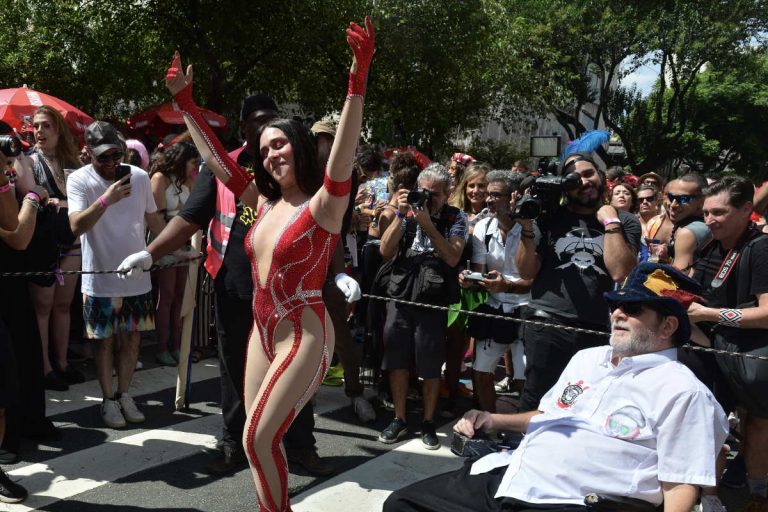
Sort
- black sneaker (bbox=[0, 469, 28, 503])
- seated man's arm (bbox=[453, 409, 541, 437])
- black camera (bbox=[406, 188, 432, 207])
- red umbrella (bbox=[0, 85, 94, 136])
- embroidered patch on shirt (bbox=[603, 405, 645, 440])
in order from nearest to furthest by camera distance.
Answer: embroidered patch on shirt (bbox=[603, 405, 645, 440]) → seated man's arm (bbox=[453, 409, 541, 437]) → black sneaker (bbox=[0, 469, 28, 503]) → black camera (bbox=[406, 188, 432, 207]) → red umbrella (bbox=[0, 85, 94, 136])

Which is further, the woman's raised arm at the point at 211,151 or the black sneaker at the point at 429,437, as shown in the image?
A: the black sneaker at the point at 429,437

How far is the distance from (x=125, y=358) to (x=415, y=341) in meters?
1.92

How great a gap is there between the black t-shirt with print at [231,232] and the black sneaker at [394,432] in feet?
4.82

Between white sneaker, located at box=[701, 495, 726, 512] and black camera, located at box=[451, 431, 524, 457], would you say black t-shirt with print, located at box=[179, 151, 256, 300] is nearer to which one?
black camera, located at box=[451, 431, 524, 457]

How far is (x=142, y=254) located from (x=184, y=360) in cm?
146

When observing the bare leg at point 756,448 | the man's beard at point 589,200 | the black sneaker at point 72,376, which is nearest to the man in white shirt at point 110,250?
the black sneaker at point 72,376

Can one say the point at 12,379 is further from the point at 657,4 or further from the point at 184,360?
the point at 657,4

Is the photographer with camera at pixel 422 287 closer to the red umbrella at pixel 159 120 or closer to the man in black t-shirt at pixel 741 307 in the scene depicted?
the man in black t-shirt at pixel 741 307

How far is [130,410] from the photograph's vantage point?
4980 millimetres

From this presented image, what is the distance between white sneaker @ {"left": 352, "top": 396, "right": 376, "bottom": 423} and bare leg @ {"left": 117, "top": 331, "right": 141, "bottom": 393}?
1.55m

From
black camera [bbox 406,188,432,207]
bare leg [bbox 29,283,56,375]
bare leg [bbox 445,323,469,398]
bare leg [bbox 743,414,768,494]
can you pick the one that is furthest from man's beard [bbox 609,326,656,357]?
bare leg [bbox 29,283,56,375]

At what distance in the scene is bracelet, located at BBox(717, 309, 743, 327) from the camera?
3.83m

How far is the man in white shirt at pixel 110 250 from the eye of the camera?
487 centimetres

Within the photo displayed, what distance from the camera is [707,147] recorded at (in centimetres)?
3591
